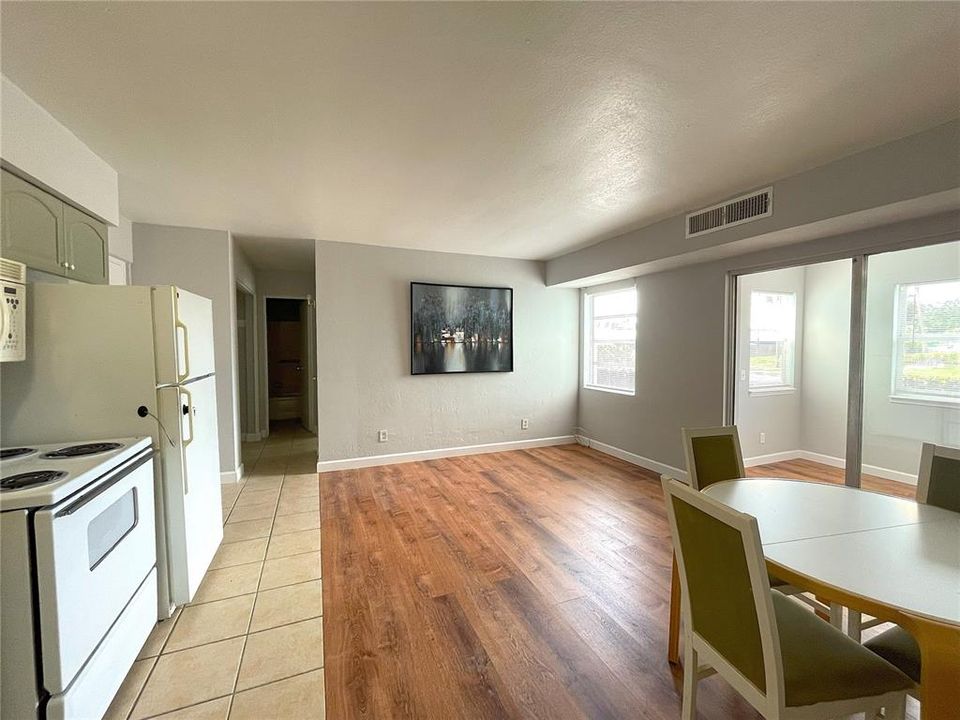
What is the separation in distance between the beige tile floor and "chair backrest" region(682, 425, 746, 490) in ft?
6.35

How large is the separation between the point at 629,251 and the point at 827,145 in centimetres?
179

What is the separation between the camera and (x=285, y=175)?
2529 mm

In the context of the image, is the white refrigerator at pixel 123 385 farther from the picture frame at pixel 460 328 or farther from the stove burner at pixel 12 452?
the picture frame at pixel 460 328

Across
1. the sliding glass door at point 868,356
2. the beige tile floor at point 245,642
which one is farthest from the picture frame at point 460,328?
the sliding glass door at point 868,356

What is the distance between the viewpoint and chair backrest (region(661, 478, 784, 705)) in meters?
1.00

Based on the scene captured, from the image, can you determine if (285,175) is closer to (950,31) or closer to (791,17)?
(791,17)

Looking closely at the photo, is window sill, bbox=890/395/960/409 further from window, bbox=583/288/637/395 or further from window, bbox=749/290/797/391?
window, bbox=583/288/637/395

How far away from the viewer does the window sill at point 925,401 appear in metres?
2.40

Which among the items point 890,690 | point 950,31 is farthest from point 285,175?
point 890,690

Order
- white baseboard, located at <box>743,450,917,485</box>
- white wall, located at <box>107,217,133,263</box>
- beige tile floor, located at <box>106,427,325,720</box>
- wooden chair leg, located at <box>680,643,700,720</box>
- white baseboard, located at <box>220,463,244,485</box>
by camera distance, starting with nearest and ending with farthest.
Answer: wooden chair leg, located at <box>680,643,700,720</box> → beige tile floor, located at <box>106,427,325,720</box> → white wall, located at <box>107,217,133,263</box> → white baseboard, located at <box>743,450,917,485</box> → white baseboard, located at <box>220,463,244,485</box>

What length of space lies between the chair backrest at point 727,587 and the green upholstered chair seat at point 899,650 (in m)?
0.50

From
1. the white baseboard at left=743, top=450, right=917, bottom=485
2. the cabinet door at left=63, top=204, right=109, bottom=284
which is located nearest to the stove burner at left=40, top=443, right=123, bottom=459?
the cabinet door at left=63, top=204, right=109, bottom=284

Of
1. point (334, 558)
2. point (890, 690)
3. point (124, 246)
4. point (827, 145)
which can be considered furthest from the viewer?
point (124, 246)

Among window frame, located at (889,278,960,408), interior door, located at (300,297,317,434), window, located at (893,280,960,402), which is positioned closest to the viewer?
window, located at (893,280,960,402)
